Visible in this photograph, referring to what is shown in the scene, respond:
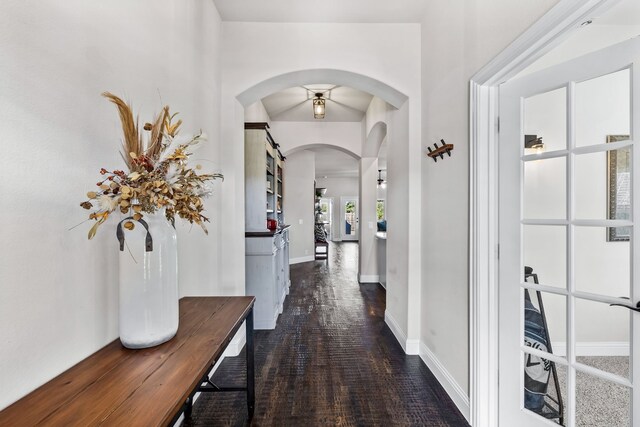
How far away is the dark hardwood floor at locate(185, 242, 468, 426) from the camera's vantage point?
1.86m

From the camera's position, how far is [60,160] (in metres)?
0.96

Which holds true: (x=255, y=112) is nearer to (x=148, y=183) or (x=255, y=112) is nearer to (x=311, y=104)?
(x=311, y=104)

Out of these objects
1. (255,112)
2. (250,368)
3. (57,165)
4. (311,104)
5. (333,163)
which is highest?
(311,104)

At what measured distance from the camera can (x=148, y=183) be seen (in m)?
0.96

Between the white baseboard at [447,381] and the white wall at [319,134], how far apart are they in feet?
13.2

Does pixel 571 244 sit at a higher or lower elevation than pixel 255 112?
lower

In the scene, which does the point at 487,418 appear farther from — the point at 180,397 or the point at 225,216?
the point at 225,216

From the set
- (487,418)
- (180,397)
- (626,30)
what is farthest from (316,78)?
(487,418)

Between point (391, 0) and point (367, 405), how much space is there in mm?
3209

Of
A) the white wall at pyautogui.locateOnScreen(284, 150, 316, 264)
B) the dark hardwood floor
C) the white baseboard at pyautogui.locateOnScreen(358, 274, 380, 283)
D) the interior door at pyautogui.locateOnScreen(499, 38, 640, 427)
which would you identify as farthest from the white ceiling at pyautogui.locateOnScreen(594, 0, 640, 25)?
the white wall at pyautogui.locateOnScreen(284, 150, 316, 264)

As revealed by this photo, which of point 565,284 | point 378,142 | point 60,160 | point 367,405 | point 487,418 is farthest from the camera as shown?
point 378,142

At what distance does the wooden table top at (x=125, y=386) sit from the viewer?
27.8 inches

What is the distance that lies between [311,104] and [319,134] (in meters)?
0.85

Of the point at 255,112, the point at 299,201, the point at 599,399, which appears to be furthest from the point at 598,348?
the point at 299,201
